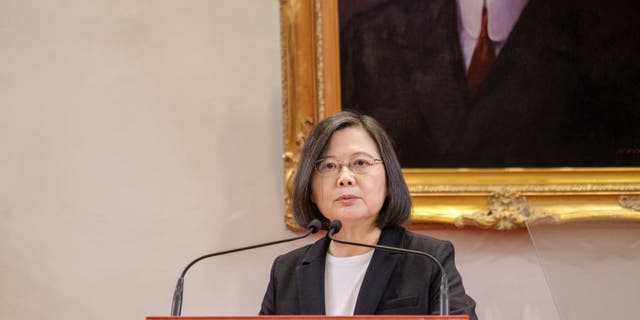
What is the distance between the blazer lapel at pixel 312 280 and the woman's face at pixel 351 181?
136 millimetres

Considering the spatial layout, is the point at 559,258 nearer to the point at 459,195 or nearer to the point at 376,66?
the point at 459,195

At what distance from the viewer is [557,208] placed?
3.72 m

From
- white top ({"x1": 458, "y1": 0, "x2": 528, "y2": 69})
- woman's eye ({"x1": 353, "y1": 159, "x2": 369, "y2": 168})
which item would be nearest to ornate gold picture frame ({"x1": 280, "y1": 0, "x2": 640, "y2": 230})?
white top ({"x1": 458, "y1": 0, "x2": 528, "y2": 69})

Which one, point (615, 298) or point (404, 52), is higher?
point (404, 52)

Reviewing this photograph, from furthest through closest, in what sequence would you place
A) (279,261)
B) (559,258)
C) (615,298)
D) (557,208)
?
(557,208)
(279,261)
(559,258)
(615,298)

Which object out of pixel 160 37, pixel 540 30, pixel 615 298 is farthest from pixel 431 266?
pixel 160 37

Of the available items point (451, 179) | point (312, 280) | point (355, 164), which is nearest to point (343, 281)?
point (312, 280)

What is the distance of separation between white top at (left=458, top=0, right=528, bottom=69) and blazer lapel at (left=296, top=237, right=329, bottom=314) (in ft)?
4.44

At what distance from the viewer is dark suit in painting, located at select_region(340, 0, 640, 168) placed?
379 cm

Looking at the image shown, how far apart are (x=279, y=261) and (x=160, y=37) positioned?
1.42 meters

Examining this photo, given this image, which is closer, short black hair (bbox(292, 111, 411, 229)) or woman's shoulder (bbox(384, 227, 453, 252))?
woman's shoulder (bbox(384, 227, 453, 252))

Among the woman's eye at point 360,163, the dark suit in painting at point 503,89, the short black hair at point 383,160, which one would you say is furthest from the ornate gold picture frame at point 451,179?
the woman's eye at point 360,163

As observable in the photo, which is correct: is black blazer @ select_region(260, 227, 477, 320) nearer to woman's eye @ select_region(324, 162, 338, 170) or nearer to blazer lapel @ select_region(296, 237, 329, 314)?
blazer lapel @ select_region(296, 237, 329, 314)

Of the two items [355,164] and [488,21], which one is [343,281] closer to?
[355,164]
